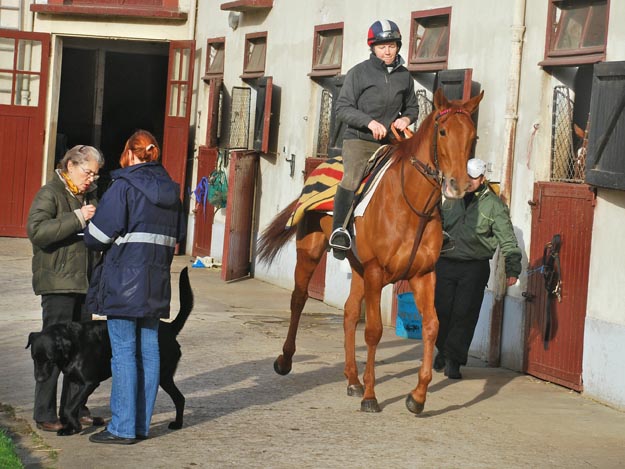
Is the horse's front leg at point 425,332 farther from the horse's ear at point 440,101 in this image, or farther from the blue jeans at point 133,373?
the blue jeans at point 133,373

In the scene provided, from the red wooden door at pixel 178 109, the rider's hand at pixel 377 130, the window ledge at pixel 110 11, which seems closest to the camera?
the rider's hand at pixel 377 130

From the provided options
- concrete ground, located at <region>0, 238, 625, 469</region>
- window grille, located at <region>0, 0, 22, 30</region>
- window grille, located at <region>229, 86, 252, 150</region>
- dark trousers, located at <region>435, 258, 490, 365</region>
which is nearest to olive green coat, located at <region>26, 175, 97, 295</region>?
concrete ground, located at <region>0, 238, 625, 469</region>

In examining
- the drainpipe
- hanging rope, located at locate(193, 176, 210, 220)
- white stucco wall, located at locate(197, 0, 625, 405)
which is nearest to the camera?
white stucco wall, located at locate(197, 0, 625, 405)

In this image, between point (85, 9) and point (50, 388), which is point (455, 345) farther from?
point (85, 9)

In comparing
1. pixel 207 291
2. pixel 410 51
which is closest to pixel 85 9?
pixel 207 291

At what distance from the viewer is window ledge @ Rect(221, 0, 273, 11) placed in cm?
1692

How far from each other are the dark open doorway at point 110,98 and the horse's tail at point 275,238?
51.3ft

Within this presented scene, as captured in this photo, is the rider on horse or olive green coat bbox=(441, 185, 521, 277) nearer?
the rider on horse

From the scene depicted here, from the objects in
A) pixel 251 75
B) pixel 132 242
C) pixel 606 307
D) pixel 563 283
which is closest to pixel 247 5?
pixel 251 75

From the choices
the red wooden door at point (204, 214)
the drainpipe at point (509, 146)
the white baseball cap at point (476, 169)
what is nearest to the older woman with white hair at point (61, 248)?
the white baseball cap at point (476, 169)

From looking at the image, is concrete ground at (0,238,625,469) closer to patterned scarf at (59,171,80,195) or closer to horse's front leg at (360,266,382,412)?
horse's front leg at (360,266,382,412)

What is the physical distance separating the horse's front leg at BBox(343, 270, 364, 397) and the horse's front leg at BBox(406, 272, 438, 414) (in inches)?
29.3

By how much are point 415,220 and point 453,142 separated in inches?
30.0

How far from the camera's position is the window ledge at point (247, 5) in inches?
666
